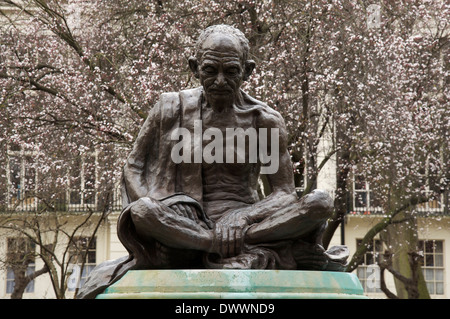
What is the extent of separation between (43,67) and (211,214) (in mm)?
11192

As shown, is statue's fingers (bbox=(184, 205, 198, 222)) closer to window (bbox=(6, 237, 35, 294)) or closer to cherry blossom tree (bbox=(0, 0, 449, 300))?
cherry blossom tree (bbox=(0, 0, 449, 300))

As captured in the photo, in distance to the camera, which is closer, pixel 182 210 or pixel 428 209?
pixel 182 210

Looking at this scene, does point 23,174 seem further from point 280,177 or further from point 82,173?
point 280,177

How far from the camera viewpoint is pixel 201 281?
222 inches

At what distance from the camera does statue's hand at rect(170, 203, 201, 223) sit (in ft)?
20.1

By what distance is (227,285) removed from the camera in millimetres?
5613

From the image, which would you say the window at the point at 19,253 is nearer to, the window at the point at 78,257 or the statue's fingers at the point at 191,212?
the window at the point at 78,257

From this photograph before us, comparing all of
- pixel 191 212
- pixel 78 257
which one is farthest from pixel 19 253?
pixel 191 212

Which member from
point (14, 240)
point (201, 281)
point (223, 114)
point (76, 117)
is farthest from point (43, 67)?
point (201, 281)

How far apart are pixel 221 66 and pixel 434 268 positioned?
23.0 m

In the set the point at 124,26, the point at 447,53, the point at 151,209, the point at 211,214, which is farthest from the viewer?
the point at 447,53

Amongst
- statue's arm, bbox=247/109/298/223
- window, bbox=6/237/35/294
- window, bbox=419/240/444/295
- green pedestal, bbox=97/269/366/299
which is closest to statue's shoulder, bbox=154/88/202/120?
statue's arm, bbox=247/109/298/223

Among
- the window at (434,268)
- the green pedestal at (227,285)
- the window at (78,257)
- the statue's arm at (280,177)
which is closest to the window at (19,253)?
the window at (78,257)

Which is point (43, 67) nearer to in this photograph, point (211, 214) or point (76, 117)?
point (76, 117)
